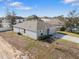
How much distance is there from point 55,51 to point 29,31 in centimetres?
1153

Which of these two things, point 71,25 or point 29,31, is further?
point 71,25

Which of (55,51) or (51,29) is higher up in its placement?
(51,29)

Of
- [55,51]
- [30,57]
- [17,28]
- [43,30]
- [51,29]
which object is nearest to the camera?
[30,57]

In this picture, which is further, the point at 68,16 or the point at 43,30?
the point at 68,16

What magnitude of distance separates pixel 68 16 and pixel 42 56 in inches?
941

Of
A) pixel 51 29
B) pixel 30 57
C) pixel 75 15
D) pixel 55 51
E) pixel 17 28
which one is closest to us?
pixel 30 57

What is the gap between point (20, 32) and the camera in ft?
102

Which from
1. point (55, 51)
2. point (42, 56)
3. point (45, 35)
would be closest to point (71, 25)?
point (45, 35)

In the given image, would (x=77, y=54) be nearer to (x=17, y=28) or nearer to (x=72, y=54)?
(x=72, y=54)

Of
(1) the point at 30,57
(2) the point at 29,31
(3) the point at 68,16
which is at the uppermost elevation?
(3) the point at 68,16

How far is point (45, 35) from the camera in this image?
26719 mm

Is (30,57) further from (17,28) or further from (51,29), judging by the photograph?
(17,28)

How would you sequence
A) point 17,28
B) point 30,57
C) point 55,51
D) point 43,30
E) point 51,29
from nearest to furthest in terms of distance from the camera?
point 30,57 → point 55,51 → point 43,30 → point 51,29 → point 17,28

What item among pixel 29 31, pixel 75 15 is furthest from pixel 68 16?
pixel 29 31
